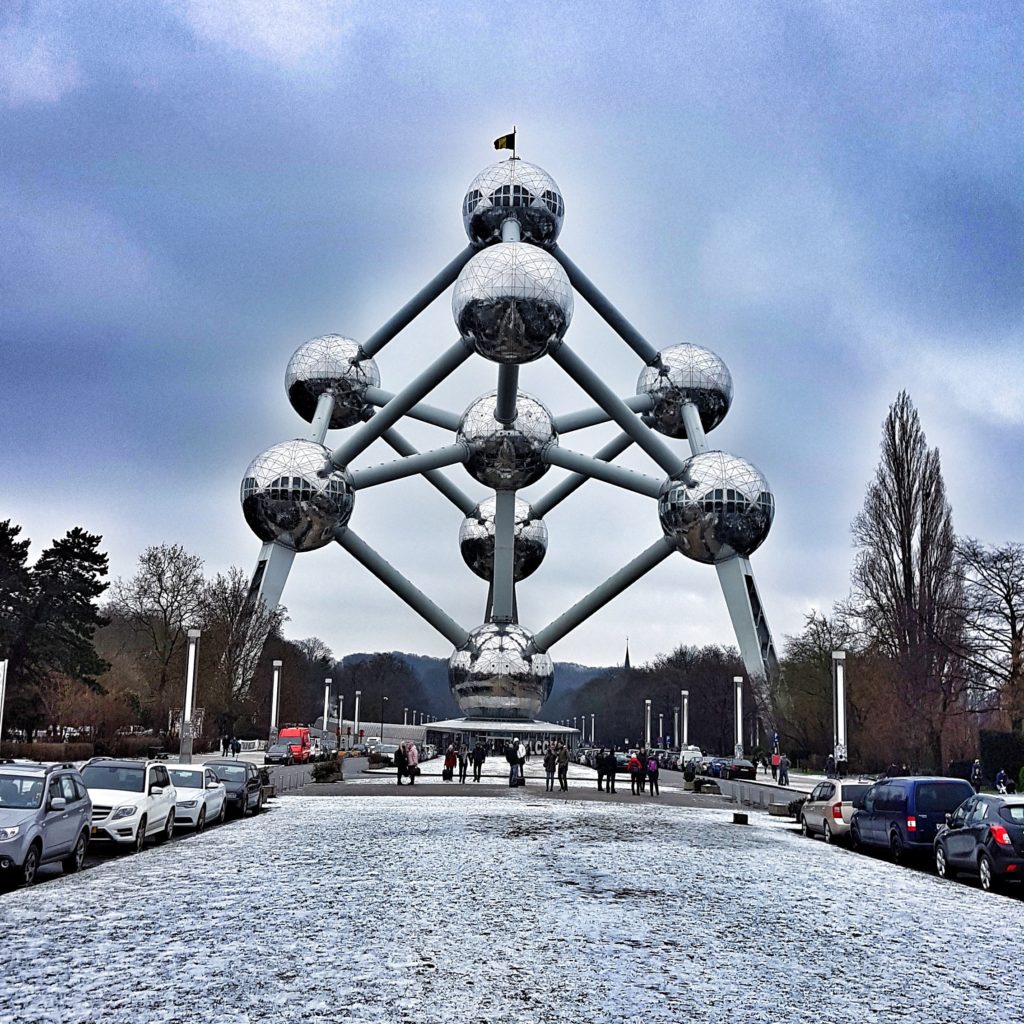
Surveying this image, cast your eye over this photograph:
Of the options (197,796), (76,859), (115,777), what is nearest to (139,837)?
(115,777)

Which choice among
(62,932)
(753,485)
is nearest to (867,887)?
(62,932)

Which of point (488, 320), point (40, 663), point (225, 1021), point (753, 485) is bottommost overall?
point (225, 1021)

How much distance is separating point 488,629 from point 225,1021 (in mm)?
32243

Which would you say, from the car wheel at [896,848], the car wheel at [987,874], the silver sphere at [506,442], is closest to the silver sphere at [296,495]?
the silver sphere at [506,442]

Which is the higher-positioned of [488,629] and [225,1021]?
[488,629]

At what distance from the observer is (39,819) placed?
38.3 ft

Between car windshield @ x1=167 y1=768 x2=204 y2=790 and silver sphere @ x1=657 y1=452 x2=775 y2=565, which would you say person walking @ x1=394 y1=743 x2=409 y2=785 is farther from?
car windshield @ x1=167 y1=768 x2=204 y2=790

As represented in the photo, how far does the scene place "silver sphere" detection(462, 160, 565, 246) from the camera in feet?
120

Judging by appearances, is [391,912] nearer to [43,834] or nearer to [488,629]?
[43,834]

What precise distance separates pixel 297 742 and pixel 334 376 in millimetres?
20265

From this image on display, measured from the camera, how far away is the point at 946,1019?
6.33m

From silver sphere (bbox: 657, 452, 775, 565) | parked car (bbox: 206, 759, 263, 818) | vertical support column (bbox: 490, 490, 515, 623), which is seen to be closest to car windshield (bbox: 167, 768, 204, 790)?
parked car (bbox: 206, 759, 263, 818)

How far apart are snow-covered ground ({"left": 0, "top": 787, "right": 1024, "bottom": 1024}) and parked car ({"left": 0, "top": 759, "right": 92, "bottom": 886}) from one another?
386 millimetres

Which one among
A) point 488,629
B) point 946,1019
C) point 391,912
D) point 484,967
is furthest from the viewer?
point 488,629
